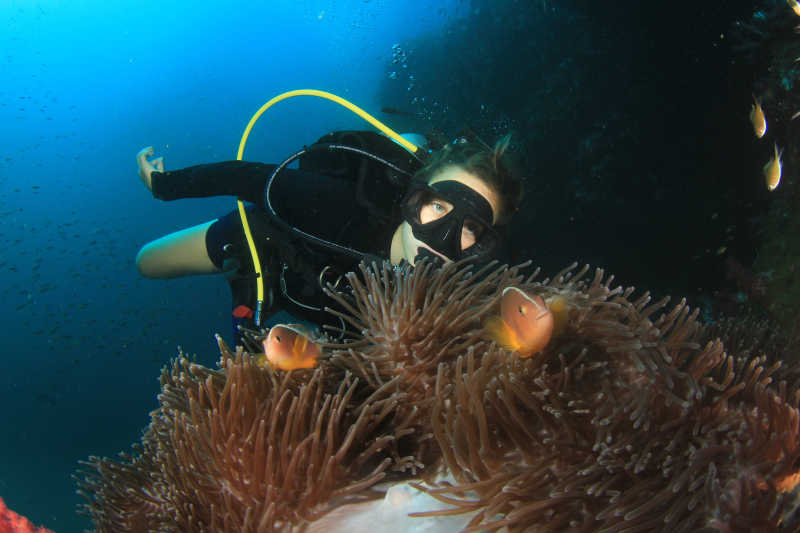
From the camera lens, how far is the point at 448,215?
296cm

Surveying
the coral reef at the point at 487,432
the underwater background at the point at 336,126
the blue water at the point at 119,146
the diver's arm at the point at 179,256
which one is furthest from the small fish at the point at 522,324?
the blue water at the point at 119,146

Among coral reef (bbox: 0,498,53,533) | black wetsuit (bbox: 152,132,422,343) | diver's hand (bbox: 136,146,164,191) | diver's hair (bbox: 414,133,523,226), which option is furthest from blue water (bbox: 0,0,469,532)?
coral reef (bbox: 0,498,53,533)

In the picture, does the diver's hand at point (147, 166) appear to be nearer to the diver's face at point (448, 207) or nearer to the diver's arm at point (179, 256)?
the diver's arm at point (179, 256)

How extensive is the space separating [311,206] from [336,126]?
43.2 m

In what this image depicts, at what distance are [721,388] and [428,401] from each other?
0.94 m

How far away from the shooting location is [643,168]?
20.5 feet

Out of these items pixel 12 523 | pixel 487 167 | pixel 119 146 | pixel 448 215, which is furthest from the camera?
pixel 119 146

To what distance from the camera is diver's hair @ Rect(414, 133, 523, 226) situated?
3205 mm

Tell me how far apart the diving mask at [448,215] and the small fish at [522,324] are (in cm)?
153

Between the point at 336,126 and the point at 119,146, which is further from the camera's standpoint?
the point at 119,146

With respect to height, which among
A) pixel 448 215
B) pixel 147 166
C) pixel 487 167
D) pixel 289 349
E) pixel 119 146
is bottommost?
pixel 289 349

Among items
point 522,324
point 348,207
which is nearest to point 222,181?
point 348,207

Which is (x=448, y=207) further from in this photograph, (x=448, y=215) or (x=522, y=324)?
(x=522, y=324)

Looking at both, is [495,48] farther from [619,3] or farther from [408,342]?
[408,342]
